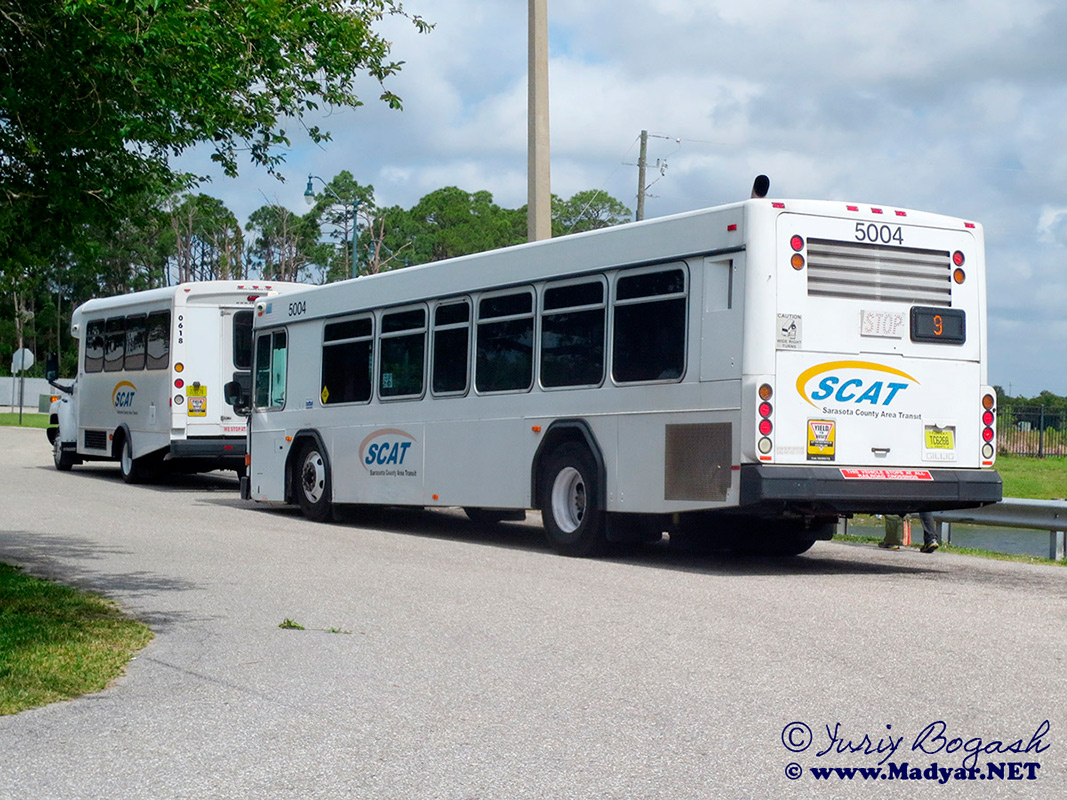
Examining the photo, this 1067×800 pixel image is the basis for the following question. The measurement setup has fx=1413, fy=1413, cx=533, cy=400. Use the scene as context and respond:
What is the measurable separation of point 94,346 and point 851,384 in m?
18.5

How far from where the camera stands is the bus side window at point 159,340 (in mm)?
23500

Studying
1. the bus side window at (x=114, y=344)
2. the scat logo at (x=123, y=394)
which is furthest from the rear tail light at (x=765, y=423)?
the bus side window at (x=114, y=344)

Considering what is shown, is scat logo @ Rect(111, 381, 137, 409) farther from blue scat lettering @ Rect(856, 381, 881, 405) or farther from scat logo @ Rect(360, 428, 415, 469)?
blue scat lettering @ Rect(856, 381, 881, 405)

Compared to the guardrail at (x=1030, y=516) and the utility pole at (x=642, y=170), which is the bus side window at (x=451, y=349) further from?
the utility pole at (x=642, y=170)

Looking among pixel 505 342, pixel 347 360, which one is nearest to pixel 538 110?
pixel 347 360

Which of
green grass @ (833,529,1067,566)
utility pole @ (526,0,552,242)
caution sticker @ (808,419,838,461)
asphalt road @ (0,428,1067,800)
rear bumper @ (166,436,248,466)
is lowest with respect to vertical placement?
asphalt road @ (0,428,1067,800)

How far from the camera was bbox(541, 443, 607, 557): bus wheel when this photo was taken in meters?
13.3

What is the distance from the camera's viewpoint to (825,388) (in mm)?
11758

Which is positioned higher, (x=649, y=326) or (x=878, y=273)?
(x=878, y=273)

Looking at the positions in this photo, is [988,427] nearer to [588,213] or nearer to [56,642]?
[56,642]

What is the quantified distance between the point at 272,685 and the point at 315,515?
11.2 meters

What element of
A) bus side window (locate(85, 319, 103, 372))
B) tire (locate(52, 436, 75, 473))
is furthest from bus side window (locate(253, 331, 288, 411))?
tire (locate(52, 436, 75, 473))

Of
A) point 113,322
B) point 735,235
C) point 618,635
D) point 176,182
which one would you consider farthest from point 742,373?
point 113,322

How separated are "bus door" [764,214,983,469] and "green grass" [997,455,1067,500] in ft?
34.7
